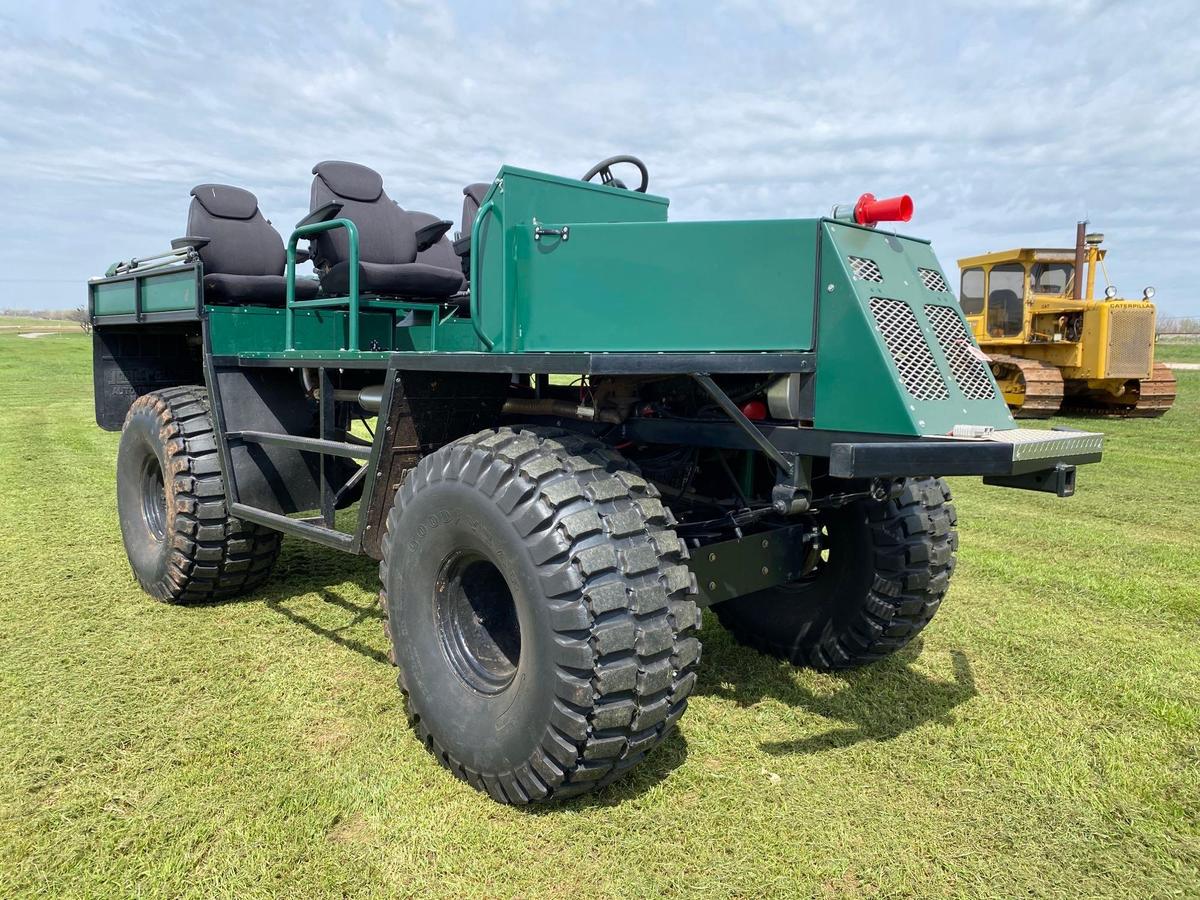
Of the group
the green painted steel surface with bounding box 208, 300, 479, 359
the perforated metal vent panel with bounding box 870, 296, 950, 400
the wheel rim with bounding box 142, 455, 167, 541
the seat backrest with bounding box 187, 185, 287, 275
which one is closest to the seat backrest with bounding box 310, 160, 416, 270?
the green painted steel surface with bounding box 208, 300, 479, 359

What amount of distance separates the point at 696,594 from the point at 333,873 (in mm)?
1335

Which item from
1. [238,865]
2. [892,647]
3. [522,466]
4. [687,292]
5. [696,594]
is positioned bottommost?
[238,865]

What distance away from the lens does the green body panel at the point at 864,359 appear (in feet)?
8.94

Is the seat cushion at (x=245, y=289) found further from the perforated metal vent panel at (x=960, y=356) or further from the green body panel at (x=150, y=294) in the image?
the perforated metal vent panel at (x=960, y=356)

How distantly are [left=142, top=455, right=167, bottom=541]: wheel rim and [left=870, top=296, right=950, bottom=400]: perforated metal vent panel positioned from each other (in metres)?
4.24

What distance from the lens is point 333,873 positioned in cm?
265

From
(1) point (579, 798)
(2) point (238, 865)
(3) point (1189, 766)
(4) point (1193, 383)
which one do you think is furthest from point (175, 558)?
(4) point (1193, 383)

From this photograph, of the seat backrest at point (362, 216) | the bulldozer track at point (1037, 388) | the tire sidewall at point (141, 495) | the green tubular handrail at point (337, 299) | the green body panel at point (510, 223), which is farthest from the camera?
the bulldozer track at point (1037, 388)

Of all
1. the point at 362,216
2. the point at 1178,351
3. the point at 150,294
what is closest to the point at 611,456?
the point at 362,216

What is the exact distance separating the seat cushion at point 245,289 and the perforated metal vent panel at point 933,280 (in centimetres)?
343

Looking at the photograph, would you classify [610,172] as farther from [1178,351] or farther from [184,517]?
[1178,351]

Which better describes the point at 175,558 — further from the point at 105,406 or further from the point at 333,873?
the point at 333,873

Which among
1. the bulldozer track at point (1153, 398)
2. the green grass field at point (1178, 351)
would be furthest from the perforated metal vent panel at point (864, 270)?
the green grass field at point (1178, 351)

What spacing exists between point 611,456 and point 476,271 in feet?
3.16
